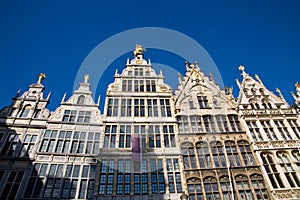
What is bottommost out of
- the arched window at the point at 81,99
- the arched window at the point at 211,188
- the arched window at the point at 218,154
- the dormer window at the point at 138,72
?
the arched window at the point at 211,188

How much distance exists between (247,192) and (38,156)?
17.8 meters

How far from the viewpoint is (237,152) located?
19.3 metres

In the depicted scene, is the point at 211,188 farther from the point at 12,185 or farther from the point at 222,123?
the point at 12,185

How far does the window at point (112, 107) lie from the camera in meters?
21.6

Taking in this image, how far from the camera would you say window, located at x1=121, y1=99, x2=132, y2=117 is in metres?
21.7

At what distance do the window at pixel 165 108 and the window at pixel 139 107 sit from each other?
77.7 inches

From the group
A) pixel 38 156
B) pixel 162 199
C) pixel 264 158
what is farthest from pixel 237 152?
pixel 38 156

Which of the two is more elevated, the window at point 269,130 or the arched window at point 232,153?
the window at point 269,130

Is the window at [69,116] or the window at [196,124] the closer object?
the window at [196,124]

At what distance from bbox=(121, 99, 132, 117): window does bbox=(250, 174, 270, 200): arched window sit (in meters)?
12.7

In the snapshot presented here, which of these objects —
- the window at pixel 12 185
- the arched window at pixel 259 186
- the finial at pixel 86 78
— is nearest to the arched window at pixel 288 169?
the arched window at pixel 259 186

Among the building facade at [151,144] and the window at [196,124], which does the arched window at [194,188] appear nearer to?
the building facade at [151,144]

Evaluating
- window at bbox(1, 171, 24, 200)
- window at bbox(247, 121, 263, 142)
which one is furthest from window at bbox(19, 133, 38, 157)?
window at bbox(247, 121, 263, 142)

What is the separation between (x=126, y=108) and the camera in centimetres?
2205
